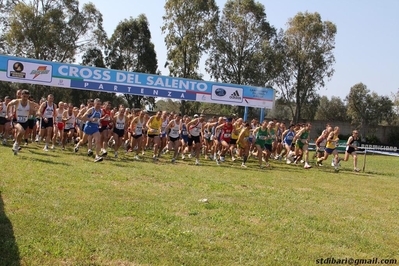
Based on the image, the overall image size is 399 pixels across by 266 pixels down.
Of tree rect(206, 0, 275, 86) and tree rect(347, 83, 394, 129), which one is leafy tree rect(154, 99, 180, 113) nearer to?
tree rect(206, 0, 275, 86)

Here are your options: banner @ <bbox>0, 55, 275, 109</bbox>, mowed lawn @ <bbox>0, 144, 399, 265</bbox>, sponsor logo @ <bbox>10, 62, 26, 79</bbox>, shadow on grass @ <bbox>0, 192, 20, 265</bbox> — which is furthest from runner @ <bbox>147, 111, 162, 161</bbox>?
sponsor logo @ <bbox>10, 62, 26, 79</bbox>

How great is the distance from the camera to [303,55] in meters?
45.5

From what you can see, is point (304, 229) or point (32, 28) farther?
point (32, 28)

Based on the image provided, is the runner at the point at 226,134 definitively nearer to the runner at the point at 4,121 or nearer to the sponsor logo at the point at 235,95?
the sponsor logo at the point at 235,95

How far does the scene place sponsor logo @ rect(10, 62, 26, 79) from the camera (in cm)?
1973

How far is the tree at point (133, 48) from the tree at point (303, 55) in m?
15.6

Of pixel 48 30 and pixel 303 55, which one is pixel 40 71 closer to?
pixel 48 30

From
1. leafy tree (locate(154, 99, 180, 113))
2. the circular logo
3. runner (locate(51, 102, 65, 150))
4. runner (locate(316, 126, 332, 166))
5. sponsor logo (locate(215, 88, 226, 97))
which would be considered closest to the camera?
runner (locate(51, 102, 65, 150))

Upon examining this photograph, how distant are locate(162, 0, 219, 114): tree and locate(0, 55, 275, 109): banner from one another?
62.3 feet

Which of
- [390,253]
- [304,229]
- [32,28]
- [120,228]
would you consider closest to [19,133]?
[120,228]

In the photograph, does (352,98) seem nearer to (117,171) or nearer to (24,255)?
(117,171)

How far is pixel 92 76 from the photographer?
20938 millimetres

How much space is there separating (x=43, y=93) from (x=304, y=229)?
131ft

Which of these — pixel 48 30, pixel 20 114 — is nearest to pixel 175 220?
pixel 20 114
